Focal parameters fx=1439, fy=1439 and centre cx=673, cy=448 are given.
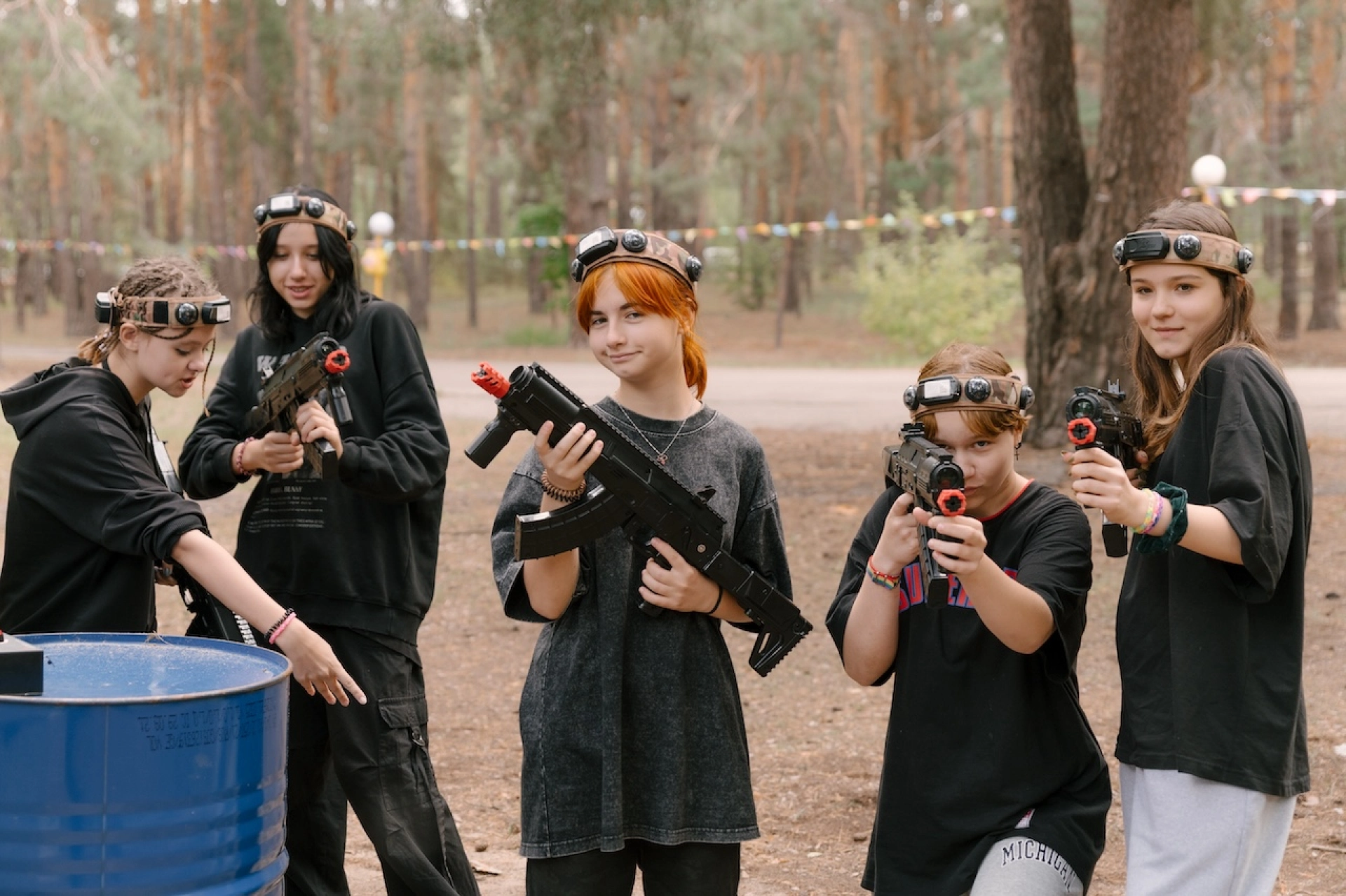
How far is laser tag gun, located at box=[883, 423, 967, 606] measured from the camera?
2547 millimetres

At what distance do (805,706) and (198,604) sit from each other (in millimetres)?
4069

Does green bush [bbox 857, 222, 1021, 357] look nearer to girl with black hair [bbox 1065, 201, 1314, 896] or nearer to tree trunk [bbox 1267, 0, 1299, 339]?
tree trunk [bbox 1267, 0, 1299, 339]

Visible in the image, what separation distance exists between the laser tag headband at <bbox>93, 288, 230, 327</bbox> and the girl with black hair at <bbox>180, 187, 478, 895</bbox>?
12.8 inches

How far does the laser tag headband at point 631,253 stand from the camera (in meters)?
3.02

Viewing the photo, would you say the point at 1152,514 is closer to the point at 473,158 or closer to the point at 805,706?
the point at 805,706

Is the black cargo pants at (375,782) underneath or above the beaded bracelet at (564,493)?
underneath

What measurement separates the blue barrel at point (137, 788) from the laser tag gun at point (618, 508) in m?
0.59

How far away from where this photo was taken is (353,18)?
111 feet

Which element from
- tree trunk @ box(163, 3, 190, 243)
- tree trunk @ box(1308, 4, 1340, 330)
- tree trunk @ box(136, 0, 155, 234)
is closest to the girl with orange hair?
tree trunk @ box(1308, 4, 1340, 330)

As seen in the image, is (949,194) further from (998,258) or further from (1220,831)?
(1220,831)

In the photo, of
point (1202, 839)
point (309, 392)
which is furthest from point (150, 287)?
point (1202, 839)

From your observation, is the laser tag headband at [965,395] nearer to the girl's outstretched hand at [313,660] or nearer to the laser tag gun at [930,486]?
the laser tag gun at [930,486]

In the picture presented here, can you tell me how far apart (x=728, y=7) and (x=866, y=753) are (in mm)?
30992

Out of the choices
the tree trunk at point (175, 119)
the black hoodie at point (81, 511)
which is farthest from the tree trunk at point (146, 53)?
the black hoodie at point (81, 511)
